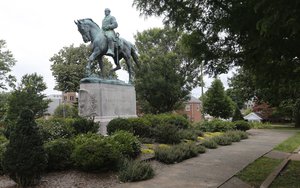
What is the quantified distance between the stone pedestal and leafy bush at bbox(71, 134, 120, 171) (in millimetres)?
6685

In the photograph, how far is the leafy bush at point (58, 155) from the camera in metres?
10.5

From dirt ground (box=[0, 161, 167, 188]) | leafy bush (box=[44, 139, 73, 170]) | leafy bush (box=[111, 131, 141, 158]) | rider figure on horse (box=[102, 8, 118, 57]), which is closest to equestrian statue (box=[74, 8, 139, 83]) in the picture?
rider figure on horse (box=[102, 8, 118, 57])

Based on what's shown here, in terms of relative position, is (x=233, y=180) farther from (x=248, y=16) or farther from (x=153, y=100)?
(x=153, y=100)

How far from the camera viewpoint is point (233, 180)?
10.1 meters

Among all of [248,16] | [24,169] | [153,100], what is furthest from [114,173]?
[153,100]

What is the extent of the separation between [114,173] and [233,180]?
3493 millimetres

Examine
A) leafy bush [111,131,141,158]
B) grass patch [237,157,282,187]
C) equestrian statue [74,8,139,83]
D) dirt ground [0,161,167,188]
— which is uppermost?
equestrian statue [74,8,139,83]

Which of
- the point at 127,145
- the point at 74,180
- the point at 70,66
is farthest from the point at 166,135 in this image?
the point at 70,66

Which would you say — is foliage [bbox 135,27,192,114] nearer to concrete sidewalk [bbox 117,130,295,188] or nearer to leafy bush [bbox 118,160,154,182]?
concrete sidewalk [bbox 117,130,295,188]

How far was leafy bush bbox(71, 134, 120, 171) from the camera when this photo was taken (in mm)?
9977

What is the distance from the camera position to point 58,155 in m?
10.6

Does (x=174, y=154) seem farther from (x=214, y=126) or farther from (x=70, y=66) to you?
(x=70, y=66)

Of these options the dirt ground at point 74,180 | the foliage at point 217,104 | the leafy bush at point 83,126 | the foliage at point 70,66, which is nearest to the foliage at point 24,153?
the dirt ground at point 74,180

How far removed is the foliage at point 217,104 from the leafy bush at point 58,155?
25.9 metres
